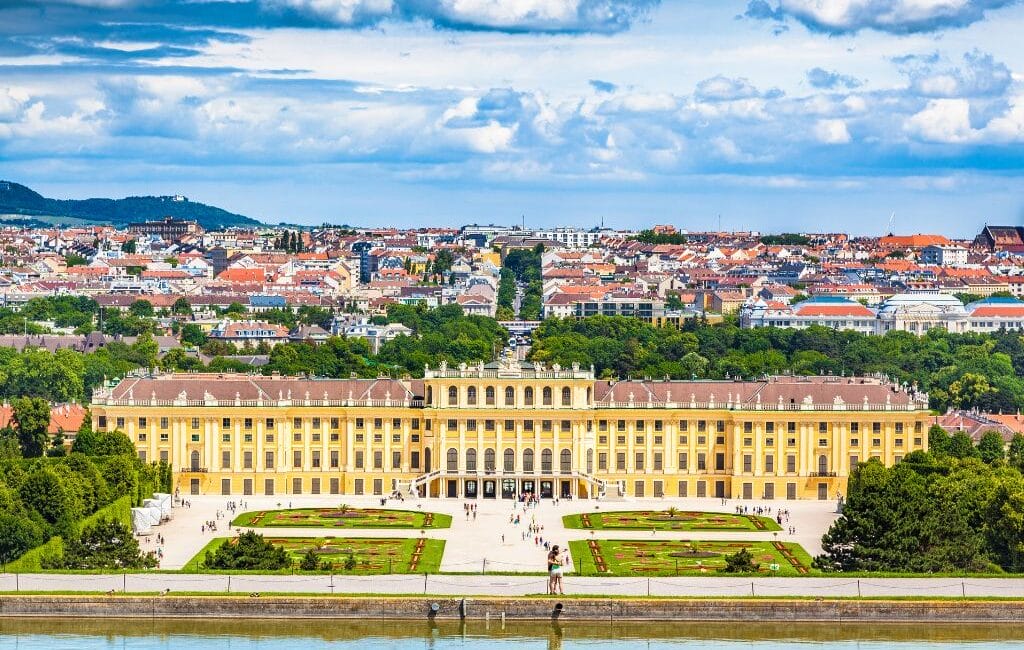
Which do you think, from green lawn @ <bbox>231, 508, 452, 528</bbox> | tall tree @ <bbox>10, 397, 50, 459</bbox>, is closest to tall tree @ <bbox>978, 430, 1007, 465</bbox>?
green lawn @ <bbox>231, 508, 452, 528</bbox>

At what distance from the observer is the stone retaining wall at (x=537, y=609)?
65.8m

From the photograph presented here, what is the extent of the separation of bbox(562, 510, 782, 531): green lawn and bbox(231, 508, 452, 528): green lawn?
16.8ft

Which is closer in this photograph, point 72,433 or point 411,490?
point 411,490

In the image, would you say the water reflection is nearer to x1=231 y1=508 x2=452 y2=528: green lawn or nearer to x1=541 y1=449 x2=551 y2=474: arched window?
x1=231 y1=508 x2=452 y2=528: green lawn

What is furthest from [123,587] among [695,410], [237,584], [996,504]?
[695,410]

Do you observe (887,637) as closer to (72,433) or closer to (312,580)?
(312,580)

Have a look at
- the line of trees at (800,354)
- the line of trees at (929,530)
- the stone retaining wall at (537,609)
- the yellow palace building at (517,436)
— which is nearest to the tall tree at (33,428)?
the yellow palace building at (517,436)

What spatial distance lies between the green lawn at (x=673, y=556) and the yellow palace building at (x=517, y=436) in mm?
15103

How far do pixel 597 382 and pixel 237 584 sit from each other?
107ft

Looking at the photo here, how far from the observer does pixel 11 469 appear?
8325 cm

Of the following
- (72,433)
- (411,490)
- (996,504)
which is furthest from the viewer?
(72,433)

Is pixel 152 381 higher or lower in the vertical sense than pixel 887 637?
higher

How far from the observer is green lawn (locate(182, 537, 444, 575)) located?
71.8 metres

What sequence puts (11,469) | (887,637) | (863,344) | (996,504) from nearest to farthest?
(887,637)
(996,504)
(11,469)
(863,344)
